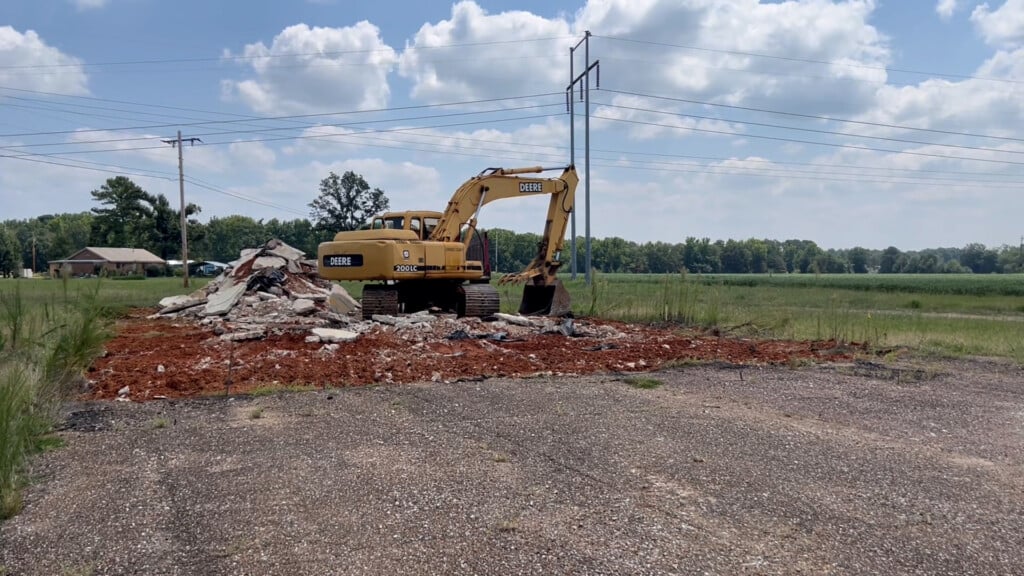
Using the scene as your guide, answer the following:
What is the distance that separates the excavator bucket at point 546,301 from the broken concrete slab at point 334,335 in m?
5.91

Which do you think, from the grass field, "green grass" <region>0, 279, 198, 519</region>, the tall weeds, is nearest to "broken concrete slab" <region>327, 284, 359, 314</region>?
the grass field

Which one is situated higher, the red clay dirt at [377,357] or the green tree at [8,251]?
the green tree at [8,251]

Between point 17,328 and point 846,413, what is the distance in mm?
9799

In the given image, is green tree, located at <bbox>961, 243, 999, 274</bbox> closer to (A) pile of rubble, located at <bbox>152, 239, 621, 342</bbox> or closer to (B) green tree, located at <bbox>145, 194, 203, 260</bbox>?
(B) green tree, located at <bbox>145, 194, 203, 260</bbox>

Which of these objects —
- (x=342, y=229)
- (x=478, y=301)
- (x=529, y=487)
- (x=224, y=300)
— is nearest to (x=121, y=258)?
(x=342, y=229)

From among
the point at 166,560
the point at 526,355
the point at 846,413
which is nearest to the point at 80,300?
the point at 526,355

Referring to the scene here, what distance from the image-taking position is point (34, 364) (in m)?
8.21

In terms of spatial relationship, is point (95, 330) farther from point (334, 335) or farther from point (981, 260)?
point (981, 260)

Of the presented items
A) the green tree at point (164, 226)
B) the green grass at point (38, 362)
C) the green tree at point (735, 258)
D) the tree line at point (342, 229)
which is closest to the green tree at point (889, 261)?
→ the tree line at point (342, 229)

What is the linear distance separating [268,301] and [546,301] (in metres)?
7.08

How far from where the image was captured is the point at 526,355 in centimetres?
1249

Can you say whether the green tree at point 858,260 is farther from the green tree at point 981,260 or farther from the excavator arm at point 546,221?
the excavator arm at point 546,221

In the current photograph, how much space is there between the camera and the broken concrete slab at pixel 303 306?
1842 cm

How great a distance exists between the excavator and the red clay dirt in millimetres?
1870
